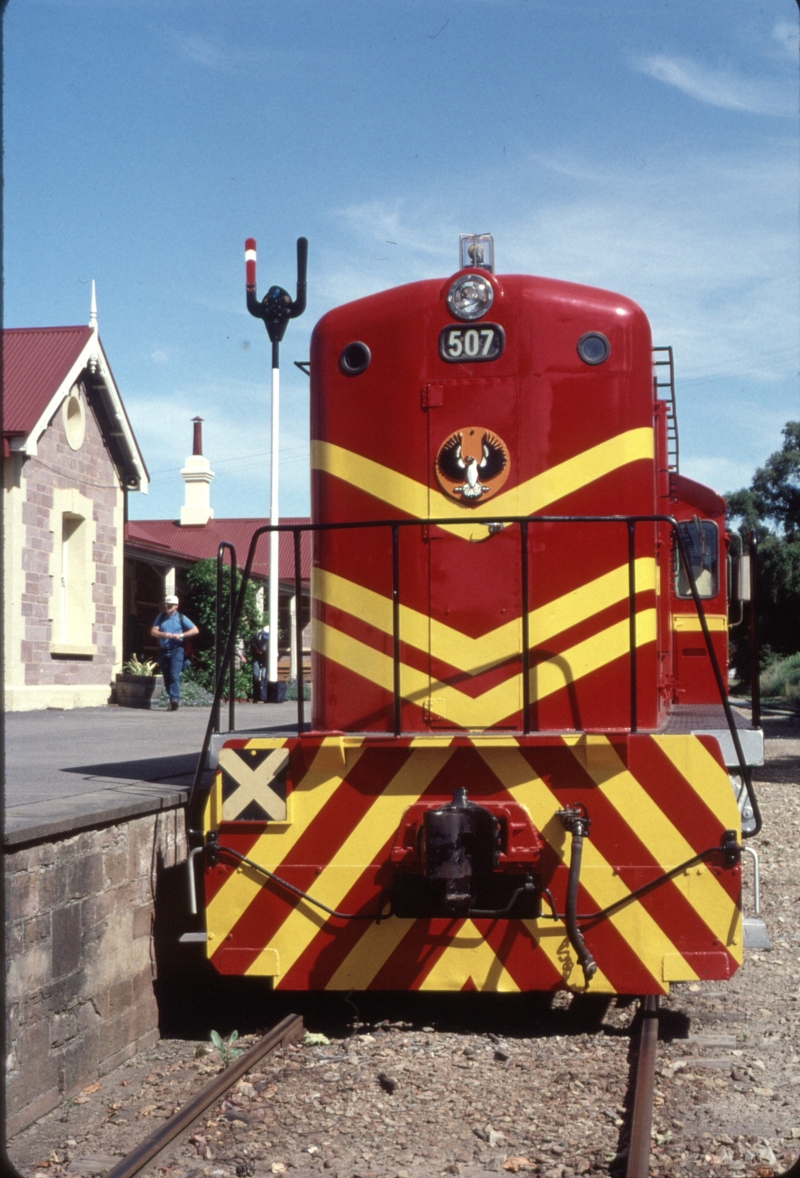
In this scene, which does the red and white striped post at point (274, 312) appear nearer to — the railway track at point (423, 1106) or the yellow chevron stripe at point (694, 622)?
the yellow chevron stripe at point (694, 622)

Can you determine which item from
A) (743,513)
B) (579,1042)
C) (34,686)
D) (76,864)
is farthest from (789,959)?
(743,513)

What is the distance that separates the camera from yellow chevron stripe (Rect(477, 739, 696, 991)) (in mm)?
4629

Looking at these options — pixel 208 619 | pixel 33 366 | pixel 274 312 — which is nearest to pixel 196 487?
pixel 208 619

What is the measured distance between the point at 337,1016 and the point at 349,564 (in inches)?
75.6

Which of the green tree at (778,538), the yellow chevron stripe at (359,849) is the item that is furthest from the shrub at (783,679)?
the yellow chevron stripe at (359,849)

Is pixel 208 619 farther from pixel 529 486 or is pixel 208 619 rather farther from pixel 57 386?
pixel 529 486

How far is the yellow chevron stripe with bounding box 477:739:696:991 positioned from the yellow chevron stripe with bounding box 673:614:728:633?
290cm

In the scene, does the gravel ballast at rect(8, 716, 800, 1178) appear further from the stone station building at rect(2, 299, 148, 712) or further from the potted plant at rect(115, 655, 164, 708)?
the potted plant at rect(115, 655, 164, 708)

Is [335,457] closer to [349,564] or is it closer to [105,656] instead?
[349,564]

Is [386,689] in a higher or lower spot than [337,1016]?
higher

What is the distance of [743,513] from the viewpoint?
53.2 metres

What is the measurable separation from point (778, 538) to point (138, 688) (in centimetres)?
3654

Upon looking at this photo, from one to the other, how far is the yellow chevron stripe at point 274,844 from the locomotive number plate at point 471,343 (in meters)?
1.77

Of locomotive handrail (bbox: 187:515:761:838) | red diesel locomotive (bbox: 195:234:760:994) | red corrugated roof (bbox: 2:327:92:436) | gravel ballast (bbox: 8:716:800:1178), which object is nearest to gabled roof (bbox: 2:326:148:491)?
red corrugated roof (bbox: 2:327:92:436)
